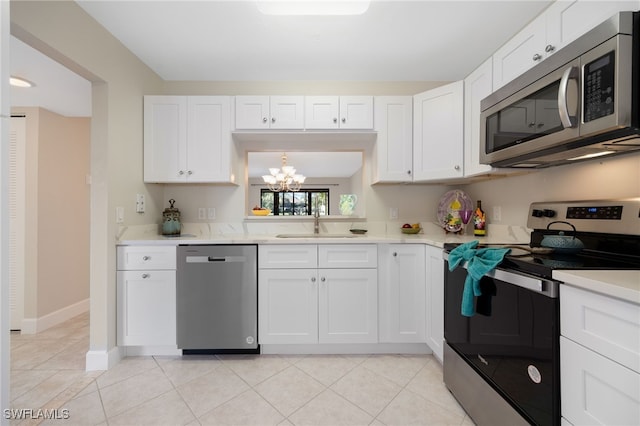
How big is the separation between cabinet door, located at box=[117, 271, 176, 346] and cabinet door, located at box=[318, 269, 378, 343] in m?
1.14

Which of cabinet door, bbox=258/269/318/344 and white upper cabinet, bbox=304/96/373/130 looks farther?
white upper cabinet, bbox=304/96/373/130

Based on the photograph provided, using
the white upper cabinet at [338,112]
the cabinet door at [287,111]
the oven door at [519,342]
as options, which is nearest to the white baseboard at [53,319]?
the cabinet door at [287,111]

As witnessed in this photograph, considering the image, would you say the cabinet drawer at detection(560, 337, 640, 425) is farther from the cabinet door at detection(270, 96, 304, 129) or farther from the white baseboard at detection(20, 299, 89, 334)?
the white baseboard at detection(20, 299, 89, 334)

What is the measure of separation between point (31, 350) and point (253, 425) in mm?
2176

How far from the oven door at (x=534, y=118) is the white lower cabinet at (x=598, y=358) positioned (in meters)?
0.70

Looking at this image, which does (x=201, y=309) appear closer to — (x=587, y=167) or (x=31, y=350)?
(x=31, y=350)

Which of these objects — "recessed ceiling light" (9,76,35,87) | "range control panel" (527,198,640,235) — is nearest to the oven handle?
"range control panel" (527,198,640,235)

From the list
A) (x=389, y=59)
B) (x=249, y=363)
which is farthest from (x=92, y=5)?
(x=249, y=363)

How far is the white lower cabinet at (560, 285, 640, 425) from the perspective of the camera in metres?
0.79

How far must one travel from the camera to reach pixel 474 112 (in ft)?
6.55

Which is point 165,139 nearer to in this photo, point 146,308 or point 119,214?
point 119,214

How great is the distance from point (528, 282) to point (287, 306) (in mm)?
1561

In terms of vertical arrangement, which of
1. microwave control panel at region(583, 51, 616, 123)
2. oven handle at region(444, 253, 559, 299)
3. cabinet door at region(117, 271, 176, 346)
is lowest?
cabinet door at region(117, 271, 176, 346)

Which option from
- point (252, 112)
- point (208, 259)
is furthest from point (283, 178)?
point (208, 259)
